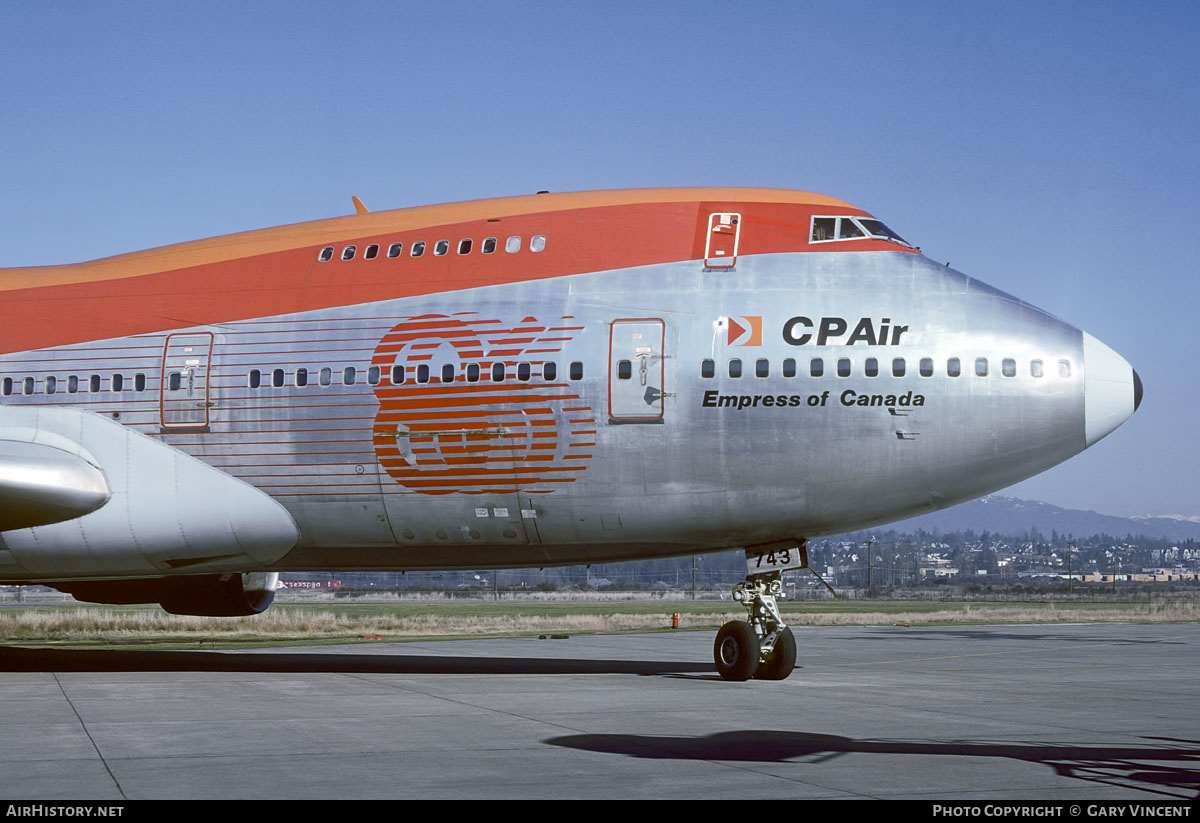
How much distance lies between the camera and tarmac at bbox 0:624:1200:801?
370 inches

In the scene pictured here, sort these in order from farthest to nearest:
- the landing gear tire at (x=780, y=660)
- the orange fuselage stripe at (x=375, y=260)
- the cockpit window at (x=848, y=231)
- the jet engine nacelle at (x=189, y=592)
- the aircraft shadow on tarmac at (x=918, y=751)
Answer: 1. the jet engine nacelle at (x=189, y=592)
2. the orange fuselage stripe at (x=375, y=260)
3. the cockpit window at (x=848, y=231)
4. the landing gear tire at (x=780, y=660)
5. the aircraft shadow on tarmac at (x=918, y=751)

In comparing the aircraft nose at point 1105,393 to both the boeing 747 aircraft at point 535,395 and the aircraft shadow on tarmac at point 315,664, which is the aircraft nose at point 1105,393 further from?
the aircraft shadow on tarmac at point 315,664

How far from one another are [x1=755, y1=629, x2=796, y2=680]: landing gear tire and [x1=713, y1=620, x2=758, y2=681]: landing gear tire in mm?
117

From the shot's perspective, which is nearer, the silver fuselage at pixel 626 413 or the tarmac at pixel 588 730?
the tarmac at pixel 588 730

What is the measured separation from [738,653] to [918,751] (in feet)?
23.6

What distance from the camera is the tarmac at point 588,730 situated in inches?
370

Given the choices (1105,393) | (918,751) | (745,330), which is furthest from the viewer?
(745,330)

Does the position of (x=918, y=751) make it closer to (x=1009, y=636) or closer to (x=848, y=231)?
(x=848, y=231)

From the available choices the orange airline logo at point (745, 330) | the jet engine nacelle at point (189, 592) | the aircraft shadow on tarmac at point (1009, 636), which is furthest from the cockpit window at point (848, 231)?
the aircraft shadow on tarmac at point (1009, 636)

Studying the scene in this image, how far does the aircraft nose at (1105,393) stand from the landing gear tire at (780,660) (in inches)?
192

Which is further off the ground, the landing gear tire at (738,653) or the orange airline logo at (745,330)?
the orange airline logo at (745,330)

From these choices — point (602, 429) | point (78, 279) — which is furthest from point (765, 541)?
point (78, 279)

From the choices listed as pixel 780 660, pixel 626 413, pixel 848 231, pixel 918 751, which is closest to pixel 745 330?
pixel 626 413

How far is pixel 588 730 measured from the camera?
12.7 metres
